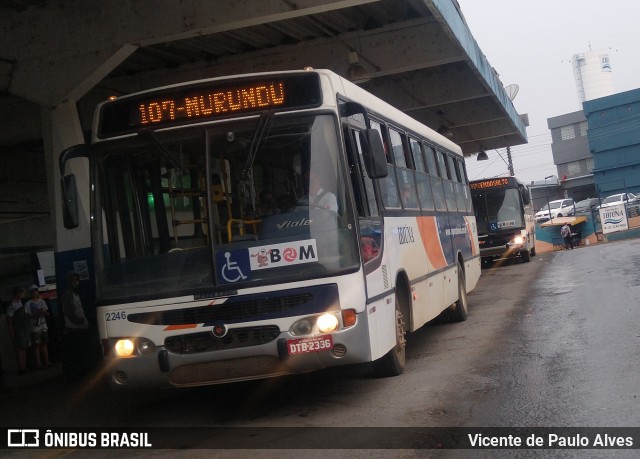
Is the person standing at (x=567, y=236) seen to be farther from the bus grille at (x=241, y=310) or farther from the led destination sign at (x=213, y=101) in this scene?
the bus grille at (x=241, y=310)

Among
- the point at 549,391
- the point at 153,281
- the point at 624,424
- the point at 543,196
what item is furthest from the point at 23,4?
the point at 543,196

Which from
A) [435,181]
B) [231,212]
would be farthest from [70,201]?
[435,181]

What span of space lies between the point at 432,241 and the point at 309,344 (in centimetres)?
480

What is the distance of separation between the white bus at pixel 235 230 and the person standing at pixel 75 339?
5.48 m

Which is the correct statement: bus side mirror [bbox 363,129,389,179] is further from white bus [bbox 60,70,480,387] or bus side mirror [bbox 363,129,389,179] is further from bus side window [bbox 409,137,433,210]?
bus side window [bbox 409,137,433,210]

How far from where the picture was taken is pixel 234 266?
7691 millimetres

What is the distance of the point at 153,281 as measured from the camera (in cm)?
792

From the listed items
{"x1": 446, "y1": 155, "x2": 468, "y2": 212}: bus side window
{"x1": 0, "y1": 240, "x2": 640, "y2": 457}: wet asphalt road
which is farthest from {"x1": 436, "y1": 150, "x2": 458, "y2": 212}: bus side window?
{"x1": 0, "y1": 240, "x2": 640, "y2": 457}: wet asphalt road

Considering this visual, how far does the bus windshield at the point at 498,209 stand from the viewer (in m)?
29.2

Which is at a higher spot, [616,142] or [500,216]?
[616,142]

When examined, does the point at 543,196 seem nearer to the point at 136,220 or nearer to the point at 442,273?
the point at 442,273

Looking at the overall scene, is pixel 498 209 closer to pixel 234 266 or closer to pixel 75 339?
pixel 75 339

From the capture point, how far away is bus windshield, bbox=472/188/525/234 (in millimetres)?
29234

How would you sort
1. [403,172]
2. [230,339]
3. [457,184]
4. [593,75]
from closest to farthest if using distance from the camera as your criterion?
[230,339] → [403,172] → [457,184] → [593,75]
